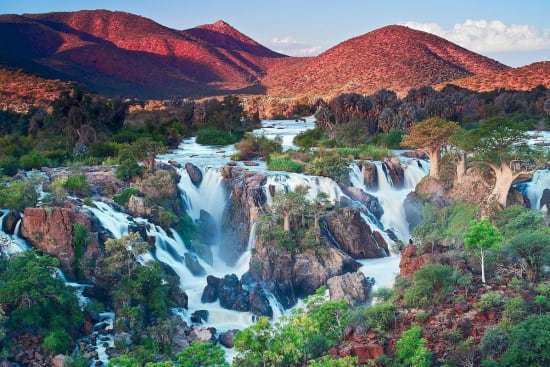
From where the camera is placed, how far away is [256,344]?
45.8 feet

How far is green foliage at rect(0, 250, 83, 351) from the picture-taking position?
18.3 m

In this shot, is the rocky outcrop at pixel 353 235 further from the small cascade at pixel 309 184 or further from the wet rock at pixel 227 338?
the wet rock at pixel 227 338

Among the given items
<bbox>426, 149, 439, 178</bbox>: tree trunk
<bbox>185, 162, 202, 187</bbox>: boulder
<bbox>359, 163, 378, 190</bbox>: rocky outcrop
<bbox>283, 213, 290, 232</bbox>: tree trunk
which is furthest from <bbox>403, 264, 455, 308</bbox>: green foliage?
<bbox>185, 162, 202, 187</bbox>: boulder

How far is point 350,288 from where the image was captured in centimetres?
2281

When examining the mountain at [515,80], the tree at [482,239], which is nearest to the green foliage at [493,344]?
the tree at [482,239]

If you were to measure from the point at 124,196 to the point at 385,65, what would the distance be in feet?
261

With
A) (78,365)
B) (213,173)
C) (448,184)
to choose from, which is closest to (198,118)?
(213,173)

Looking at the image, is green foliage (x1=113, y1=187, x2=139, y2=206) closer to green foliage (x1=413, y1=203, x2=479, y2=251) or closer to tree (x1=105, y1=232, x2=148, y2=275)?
tree (x1=105, y1=232, x2=148, y2=275)

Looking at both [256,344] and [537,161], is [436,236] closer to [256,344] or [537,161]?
[537,161]

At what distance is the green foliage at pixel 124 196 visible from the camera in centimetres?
2745

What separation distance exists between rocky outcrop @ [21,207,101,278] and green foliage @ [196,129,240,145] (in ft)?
84.9

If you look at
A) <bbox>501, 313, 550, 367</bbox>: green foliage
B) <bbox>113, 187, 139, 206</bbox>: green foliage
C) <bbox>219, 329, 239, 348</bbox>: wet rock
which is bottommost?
<bbox>219, 329, 239, 348</bbox>: wet rock

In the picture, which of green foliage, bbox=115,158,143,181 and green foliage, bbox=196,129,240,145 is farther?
green foliage, bbox=196,129,240,145

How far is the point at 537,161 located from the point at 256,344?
18985mm
